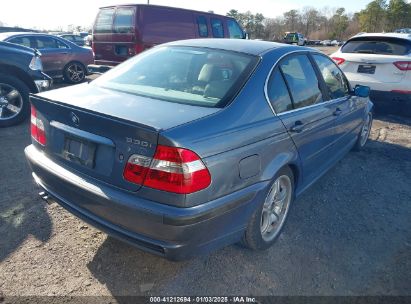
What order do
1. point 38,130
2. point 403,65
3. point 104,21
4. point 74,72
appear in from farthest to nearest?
point 74,72 → point 104,21 → point 403,65 → point 38,130

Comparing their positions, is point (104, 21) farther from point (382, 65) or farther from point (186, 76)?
point (186, 76)

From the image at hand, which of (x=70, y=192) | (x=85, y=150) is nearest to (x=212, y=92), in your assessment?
(x=85, y=150)

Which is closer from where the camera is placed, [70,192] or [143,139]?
[143,139]

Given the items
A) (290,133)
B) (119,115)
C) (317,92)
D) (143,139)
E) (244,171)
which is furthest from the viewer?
(317,92)

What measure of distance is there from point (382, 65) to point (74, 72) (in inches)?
332

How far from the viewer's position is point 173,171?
1.95 metres

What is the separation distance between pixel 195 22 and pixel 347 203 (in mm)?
7677

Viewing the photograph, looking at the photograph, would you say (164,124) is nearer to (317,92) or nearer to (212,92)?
(212,92)

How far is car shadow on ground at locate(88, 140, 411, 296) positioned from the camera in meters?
2.47

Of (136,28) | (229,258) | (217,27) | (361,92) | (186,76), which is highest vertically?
(217,27)

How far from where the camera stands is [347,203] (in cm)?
372

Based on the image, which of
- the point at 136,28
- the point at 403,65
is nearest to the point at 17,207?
the point at 136,28

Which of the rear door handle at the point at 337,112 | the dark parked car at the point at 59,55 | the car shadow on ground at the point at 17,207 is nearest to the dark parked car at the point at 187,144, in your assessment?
the rear door handle at the point at 337,112

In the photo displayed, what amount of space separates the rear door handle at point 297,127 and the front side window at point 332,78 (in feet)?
3.13
